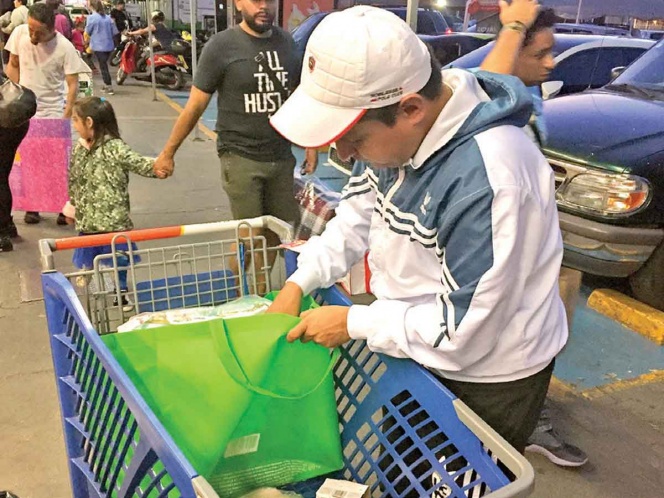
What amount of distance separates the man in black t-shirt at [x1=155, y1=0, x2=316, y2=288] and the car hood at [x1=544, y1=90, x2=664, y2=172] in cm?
192

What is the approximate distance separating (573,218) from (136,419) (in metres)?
3.52

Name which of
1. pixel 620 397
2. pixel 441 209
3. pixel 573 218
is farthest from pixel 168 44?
pixel 441 209

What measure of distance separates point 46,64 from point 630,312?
4724 mm

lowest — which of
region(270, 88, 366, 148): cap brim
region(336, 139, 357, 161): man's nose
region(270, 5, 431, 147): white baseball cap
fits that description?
region(336, 139, 357, 161): man's nose

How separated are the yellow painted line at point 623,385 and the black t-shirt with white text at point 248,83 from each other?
6.81 ft

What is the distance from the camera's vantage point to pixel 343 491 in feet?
5.35

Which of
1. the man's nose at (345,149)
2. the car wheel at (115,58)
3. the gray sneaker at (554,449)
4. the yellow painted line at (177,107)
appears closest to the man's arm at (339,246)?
the man's nose at (345,149)

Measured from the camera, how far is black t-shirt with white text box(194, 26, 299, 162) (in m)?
3.47

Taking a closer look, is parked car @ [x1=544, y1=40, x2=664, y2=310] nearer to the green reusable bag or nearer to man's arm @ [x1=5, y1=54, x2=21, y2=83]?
the green reusable bag

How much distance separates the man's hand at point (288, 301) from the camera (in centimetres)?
172

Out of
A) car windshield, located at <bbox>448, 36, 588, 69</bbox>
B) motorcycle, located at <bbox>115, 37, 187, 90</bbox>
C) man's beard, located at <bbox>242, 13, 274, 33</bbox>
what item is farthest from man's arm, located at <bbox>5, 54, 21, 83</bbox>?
motorcycle, located at <bbox>115, 37, 187, 90</bbox>

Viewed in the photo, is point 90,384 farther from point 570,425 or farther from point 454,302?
point 570,425

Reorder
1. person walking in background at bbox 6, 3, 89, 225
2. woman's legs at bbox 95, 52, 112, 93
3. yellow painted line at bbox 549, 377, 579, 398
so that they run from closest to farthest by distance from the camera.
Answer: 1. yellow painted line at bbox 549, 377, 579, 398
2. person walking in background at bbox 6, 3, 89, 225
3. woman's legs at bbox 95, 52, 112, 93

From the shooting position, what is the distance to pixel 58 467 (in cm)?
275
